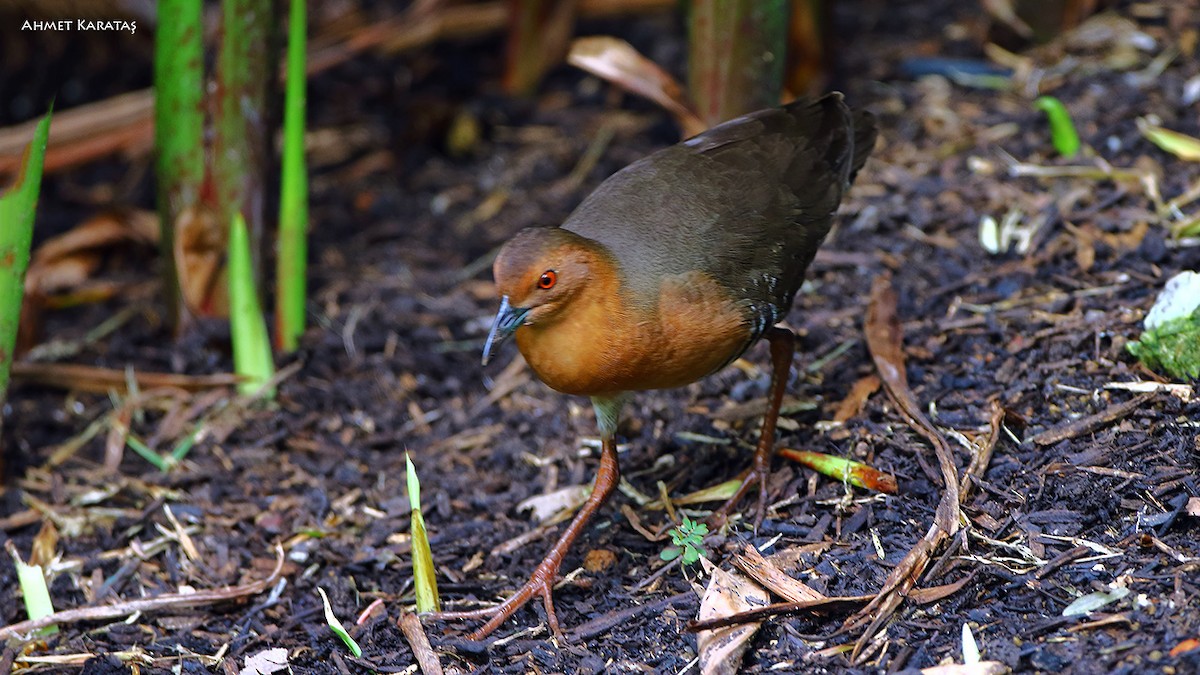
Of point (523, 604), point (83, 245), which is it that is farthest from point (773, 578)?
point (83, 245)

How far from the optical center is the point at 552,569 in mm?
4129

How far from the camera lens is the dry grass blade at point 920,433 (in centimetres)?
359

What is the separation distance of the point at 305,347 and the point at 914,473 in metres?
2.93

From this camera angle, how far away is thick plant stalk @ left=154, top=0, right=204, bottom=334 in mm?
5180

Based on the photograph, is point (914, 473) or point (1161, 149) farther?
point (1161, 149)

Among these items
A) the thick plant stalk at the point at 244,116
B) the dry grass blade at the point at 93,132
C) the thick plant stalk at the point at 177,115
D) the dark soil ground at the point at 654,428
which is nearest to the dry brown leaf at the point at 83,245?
the dark soil ground at the point at 654,428

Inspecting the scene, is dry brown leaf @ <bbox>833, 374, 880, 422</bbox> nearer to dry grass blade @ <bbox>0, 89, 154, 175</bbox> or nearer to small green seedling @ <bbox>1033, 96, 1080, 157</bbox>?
small green seedling @ <bbox>1033, 96, 1080, 157</bbox>

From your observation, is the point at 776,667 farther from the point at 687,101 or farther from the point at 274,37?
the point at 274,37

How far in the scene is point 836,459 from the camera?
4.27 meters

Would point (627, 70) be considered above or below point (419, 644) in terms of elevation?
above

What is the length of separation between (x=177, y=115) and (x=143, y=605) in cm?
224

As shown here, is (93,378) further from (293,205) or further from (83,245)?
(293,205)

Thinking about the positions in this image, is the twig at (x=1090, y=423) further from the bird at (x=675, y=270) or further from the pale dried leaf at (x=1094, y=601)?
the bird at (x=675, y=270)

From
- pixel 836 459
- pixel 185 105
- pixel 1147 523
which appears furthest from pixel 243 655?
pixel 1147 523
